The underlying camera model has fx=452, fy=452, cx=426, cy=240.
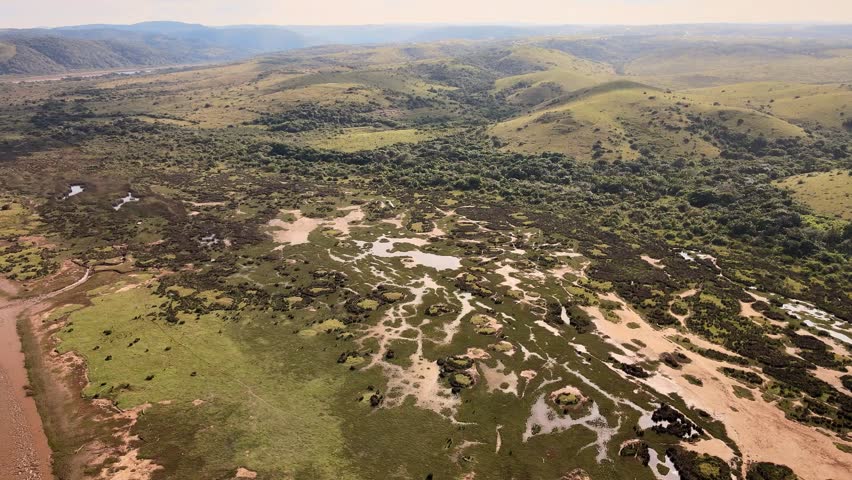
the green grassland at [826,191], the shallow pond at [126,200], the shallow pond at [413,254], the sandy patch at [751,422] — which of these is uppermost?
the green grassland at [826,191]

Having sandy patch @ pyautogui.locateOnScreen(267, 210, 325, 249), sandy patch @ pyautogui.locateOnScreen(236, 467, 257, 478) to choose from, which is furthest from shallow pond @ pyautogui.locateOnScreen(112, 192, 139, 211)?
sandy patch @ pyautogui.locateOnScreen(236, 467, 257, 478)

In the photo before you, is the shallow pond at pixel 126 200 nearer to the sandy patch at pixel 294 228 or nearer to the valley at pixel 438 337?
the valley at pixel 438 337

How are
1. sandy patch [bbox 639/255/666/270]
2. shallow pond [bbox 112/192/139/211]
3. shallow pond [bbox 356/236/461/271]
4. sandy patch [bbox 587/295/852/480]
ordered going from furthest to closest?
1. shallow pond [bbox 112/192/139/211]
2. shallow pond [bbox 356/236/461/271]
3. sandy patch [bbox 639/255/666/270]
4. sandy patch [bbox 587/295/852/480]

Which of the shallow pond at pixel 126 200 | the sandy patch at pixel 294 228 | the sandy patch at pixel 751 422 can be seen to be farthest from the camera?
the shallow pond at pixel 126 200

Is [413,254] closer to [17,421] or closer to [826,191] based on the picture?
[17,421]

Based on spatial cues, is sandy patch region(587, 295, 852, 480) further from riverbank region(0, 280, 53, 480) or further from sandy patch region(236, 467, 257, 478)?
riverbank region(0, 280, 53, 480)

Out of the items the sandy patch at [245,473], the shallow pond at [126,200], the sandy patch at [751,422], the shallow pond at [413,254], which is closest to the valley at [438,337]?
the sandy patch at [751,422]

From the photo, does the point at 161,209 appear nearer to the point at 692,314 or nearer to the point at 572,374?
the point at 572,374

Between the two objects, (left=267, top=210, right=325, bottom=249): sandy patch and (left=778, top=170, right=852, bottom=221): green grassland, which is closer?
(left=267, top=210, right=325, bottom=249): sandy patch

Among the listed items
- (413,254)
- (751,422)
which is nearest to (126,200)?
(413,254)
